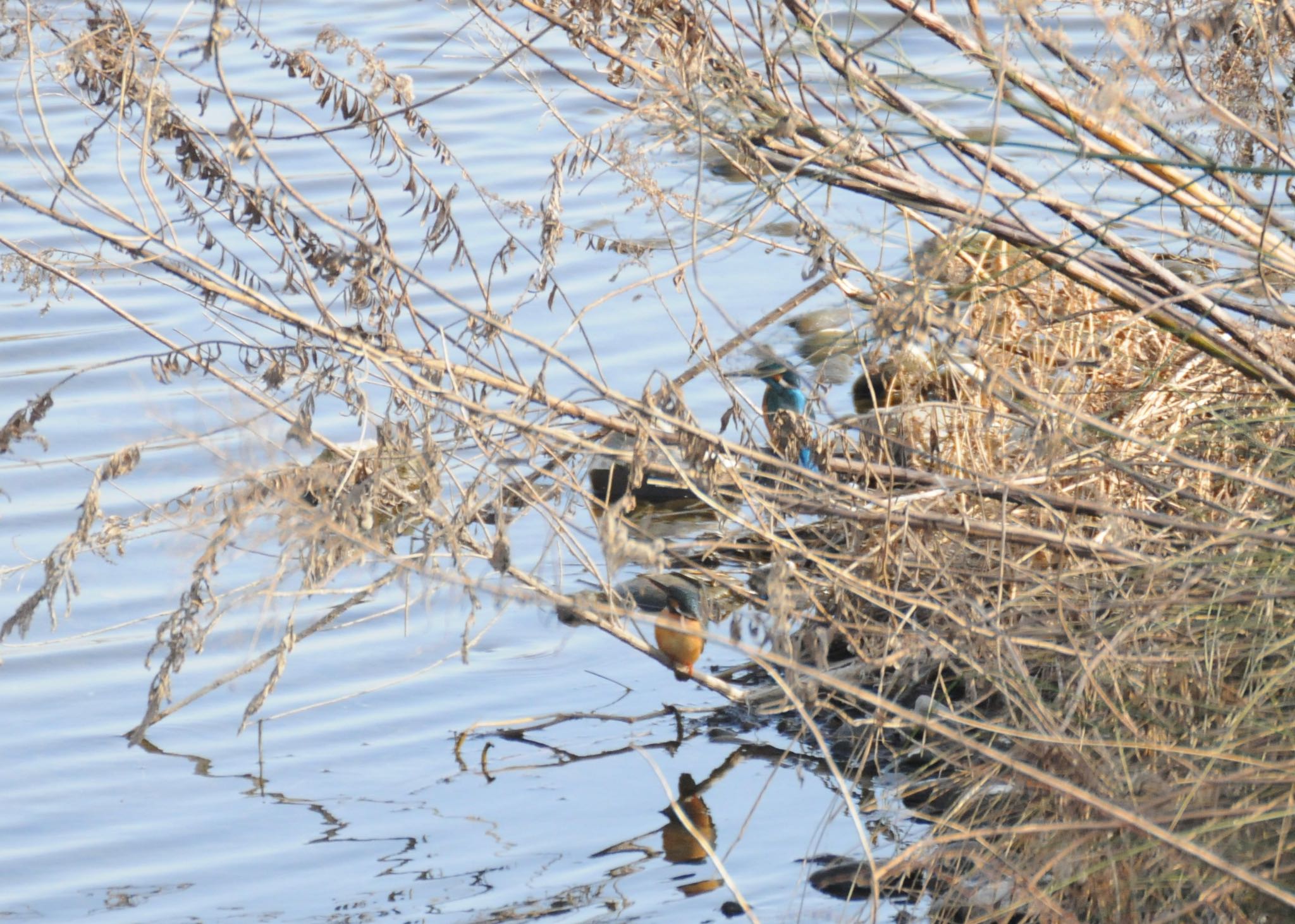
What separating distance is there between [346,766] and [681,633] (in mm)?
988

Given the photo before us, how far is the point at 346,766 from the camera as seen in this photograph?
13.8 feet

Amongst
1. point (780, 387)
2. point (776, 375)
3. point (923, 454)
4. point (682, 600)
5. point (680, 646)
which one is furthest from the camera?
point (776, 375)

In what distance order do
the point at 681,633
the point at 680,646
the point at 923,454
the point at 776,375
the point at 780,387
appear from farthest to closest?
1. the point at 776,375
2. the point at 780,387
3. the point at 680,646
4. the point at 681,633
5. the point at 923,454

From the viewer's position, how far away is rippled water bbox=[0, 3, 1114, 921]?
358 cm

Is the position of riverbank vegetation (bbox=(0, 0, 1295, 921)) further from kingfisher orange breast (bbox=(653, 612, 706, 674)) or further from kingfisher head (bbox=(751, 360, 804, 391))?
kingfisher head (bbox=(751, 360, 804, 391))

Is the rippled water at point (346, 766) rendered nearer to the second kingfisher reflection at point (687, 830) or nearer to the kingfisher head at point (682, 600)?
the second kingfisher reflection at point (687, 830)

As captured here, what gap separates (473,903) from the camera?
3.55m

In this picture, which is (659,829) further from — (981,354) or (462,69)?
(462,69)

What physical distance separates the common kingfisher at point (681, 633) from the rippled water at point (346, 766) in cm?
22

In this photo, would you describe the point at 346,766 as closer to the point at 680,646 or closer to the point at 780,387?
the point at 680,646

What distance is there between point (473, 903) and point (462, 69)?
777 cm

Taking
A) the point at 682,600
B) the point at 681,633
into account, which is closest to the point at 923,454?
the point at 681,633

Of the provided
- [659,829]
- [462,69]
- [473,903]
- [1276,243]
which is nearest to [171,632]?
[473,903]

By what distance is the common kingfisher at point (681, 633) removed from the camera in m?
4.10
